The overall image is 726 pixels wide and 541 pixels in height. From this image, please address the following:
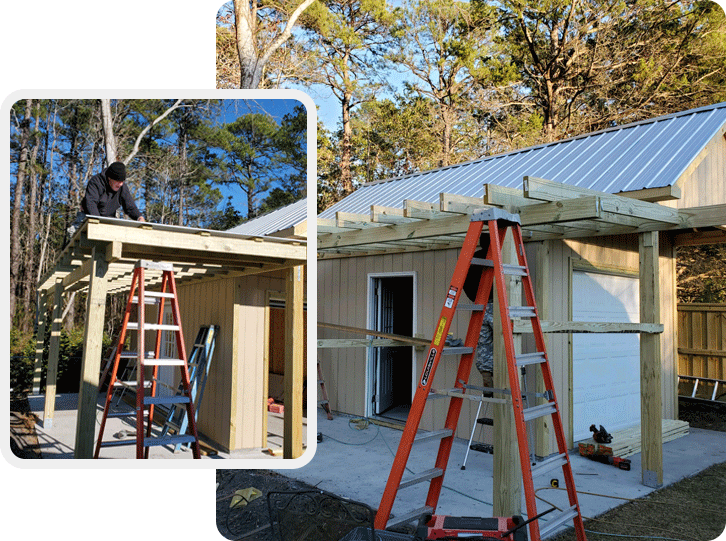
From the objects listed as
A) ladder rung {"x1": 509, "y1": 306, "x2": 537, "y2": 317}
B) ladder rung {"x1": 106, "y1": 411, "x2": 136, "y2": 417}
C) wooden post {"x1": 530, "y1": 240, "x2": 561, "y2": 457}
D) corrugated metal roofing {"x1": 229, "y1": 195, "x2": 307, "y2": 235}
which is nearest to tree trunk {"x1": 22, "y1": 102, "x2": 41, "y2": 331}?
ladder rung {"x1": 106, "y1": 411, "x2": 136, "y2": 417}

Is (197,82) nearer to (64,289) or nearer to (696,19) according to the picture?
(64,289)

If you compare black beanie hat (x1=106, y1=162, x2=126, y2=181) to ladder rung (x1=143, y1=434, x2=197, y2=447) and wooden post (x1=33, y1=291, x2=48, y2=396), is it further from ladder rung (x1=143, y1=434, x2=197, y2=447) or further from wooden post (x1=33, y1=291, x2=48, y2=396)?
ladder rung (x1=143, y1=434, x2=197, y2=447)

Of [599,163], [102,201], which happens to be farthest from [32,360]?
[599,163]

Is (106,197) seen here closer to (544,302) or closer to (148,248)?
(148,248)

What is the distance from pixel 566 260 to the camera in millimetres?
6090

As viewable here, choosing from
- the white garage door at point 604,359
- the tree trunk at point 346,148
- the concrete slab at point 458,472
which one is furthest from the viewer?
the tree trunk at point 346,148

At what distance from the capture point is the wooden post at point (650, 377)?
4.99m

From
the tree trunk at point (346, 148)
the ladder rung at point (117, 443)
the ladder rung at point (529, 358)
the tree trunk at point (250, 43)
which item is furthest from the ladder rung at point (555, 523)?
the tree trunk at point (346, 148)

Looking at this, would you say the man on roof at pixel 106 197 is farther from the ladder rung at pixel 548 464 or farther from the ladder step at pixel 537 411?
the ladder rung at pixel 548 464

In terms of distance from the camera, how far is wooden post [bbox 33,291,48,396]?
2326 millimetres

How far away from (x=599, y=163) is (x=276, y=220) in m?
4.68

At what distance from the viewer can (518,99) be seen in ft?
40.1

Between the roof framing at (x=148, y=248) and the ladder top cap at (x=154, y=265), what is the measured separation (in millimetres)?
19

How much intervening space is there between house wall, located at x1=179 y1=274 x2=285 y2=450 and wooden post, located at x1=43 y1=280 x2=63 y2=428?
1619 millimetres
